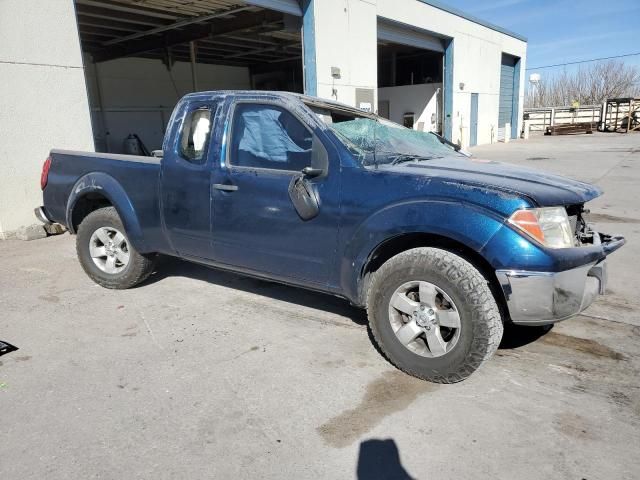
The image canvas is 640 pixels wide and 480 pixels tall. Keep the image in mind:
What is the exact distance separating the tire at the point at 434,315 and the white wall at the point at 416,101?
20643mm

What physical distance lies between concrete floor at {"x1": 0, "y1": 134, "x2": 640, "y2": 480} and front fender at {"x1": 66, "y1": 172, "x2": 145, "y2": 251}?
64 centimetres

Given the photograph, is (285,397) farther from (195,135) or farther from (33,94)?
(33,94)

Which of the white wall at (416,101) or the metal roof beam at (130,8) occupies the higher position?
the metal roof beam at (130,8)

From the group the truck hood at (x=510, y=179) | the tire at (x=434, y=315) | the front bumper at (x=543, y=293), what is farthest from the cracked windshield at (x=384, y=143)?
the front bumper at (x=543, y=293)

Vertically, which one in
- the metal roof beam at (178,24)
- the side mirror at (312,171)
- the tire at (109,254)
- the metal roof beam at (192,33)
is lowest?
the tire at (109,254)

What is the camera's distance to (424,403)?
10.0 ft

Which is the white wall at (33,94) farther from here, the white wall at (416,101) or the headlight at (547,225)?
the white wall at (416,101)

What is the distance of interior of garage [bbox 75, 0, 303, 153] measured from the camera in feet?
42.2

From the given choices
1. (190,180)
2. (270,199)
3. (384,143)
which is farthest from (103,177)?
(384,143)

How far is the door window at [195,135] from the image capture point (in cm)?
421

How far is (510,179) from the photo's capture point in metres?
3.26

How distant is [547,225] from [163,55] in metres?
19.6

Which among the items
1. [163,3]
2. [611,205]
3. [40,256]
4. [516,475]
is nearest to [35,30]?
[40,256]

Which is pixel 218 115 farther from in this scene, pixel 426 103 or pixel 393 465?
pixel 426 103
